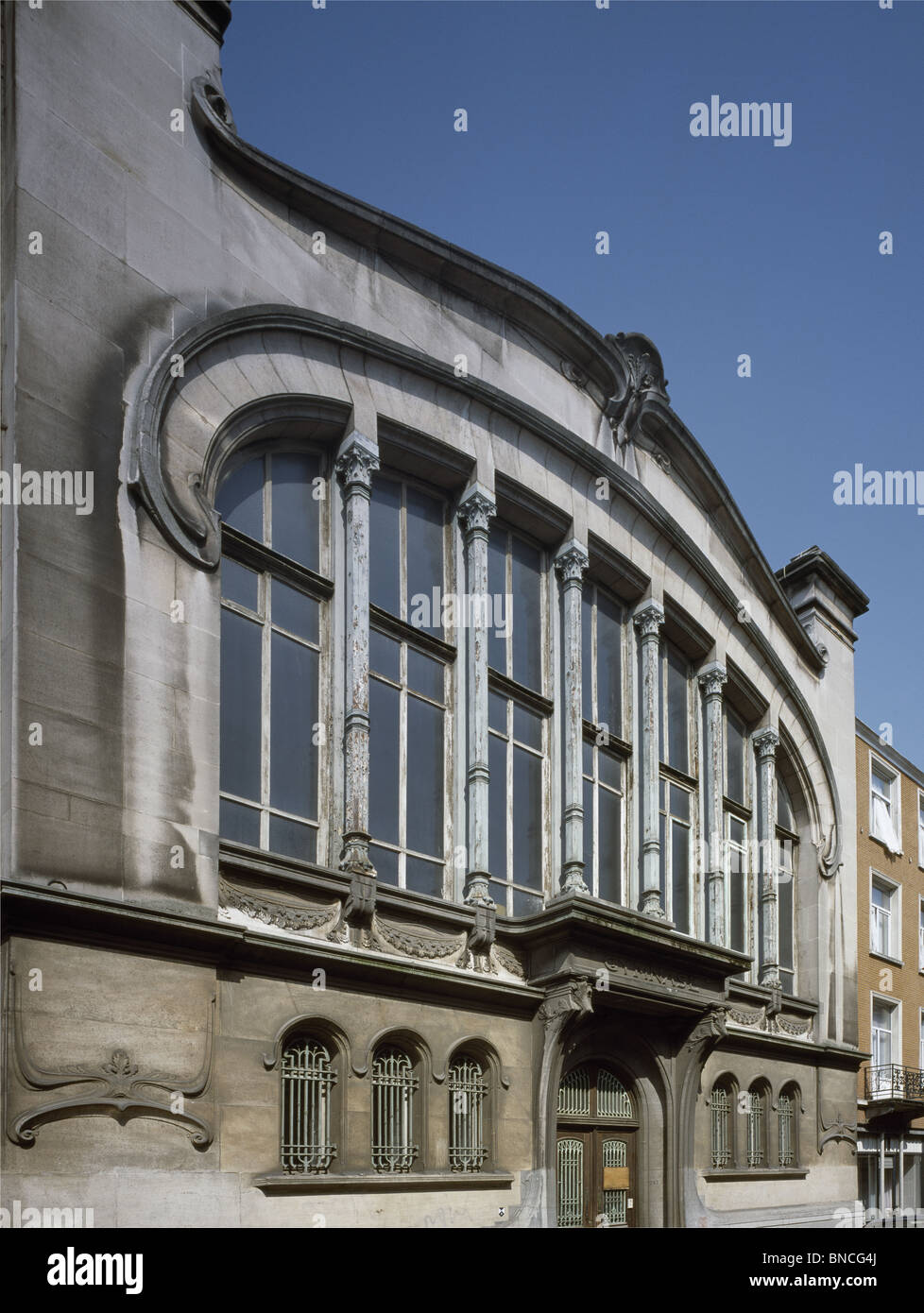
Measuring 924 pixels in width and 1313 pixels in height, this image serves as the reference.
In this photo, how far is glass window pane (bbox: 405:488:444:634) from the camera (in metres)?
17.8

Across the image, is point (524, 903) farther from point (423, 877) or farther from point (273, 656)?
point (273, 656)

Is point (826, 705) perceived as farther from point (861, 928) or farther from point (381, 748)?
point (381, 748)

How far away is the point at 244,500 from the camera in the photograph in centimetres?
1570

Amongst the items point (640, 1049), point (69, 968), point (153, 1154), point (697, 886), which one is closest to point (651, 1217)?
point (640, 1049)

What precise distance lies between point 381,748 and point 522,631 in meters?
3.66

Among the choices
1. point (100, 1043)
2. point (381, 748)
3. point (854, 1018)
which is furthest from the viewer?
point (854, 1018)

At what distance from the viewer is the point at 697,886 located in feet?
73.9

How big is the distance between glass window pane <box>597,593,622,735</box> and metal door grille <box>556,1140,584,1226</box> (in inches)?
241

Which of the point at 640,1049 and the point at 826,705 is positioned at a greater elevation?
the point at 826,705

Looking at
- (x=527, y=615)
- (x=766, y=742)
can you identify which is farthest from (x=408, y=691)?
(x=766, y=742)

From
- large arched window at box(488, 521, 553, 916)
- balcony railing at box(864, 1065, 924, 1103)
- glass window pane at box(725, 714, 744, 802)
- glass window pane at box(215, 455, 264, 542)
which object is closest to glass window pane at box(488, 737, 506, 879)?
large arched window at box(488, 521, 553, 916)

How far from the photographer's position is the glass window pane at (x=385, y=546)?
17188 millimetres

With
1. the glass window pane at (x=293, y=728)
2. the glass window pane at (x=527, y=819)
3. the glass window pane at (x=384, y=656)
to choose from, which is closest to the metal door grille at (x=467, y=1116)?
the glass window pane at (x=527, y=819)

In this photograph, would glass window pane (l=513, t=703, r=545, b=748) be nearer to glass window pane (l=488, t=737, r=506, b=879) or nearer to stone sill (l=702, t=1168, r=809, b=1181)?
glass window pane (l=488, t=737, r=506, b=879)
